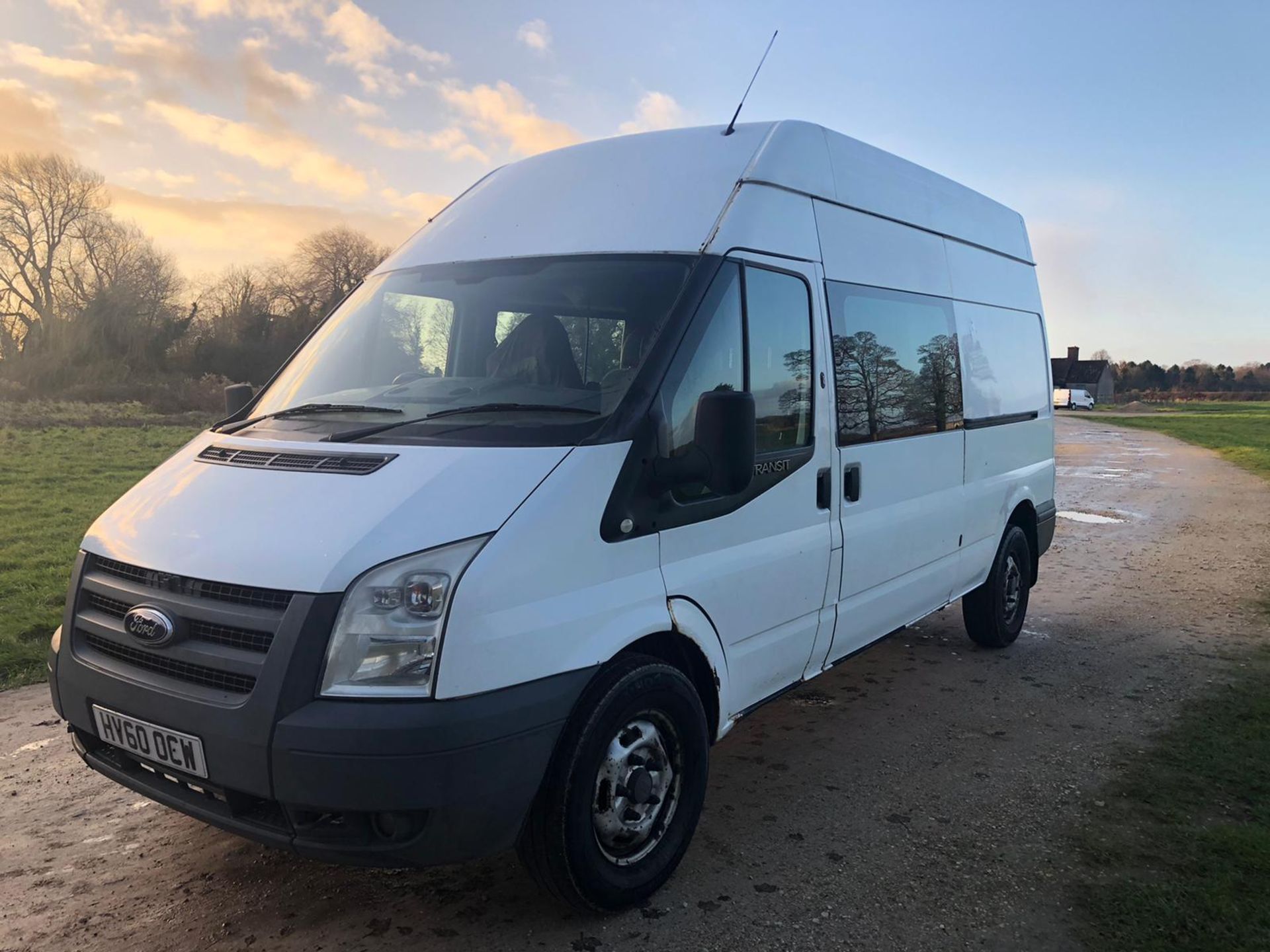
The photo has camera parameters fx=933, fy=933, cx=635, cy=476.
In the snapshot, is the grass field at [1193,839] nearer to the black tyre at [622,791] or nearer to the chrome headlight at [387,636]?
the black tyre at [622,791]

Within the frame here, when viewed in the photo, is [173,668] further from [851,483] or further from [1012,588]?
[1012,588]

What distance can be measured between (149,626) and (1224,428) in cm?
4537

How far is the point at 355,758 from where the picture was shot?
2.63 metres

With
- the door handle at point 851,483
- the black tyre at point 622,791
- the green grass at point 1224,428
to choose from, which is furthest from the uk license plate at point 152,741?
the green grass at point 1224,428

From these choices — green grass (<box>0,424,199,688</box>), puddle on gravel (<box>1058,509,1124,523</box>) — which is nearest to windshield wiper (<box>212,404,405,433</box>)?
green grass (<box>0,424,199,688</box>)

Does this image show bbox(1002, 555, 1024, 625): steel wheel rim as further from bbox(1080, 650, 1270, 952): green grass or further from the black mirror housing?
the black mirror housing

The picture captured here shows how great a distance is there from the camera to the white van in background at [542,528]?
8.89ft

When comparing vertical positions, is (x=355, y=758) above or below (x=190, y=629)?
below

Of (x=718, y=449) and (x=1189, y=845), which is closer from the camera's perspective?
(x=718, y=449)

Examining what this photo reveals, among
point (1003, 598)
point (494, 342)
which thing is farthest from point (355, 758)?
point (1003, 598)

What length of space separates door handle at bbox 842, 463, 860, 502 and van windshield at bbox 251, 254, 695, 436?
136 centimetres

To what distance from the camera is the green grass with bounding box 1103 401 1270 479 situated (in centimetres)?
2416

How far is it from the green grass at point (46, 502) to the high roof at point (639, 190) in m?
4.28

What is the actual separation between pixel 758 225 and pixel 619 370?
3.32 feet
